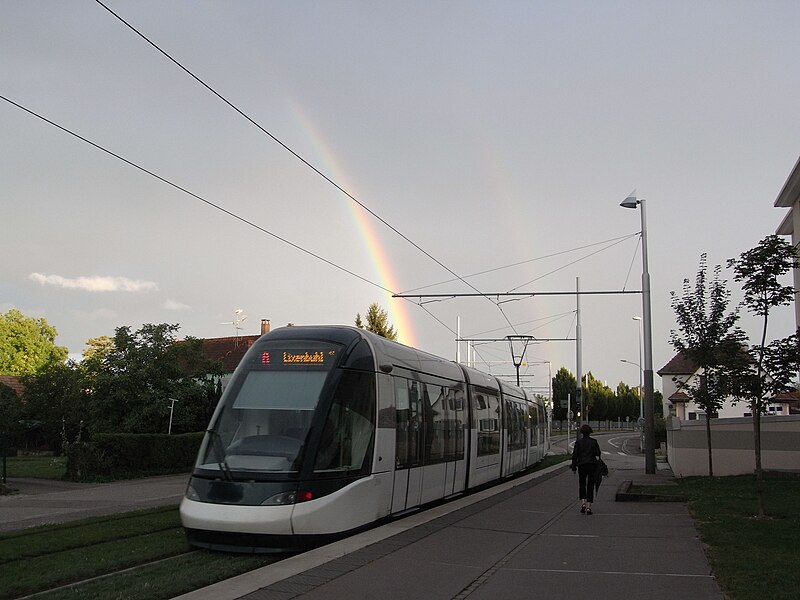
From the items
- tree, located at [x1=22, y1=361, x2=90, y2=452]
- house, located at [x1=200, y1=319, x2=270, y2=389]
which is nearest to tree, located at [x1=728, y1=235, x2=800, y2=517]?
tree, located at [x1=22, y1=361, x2=90, y2=452]

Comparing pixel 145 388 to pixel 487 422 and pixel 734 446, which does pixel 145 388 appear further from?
pixel 734 446

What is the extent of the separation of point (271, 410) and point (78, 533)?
372 centimetres

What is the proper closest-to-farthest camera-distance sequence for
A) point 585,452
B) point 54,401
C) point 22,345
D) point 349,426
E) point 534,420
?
1. point 349,426
2. point 585,452
3. point 534,420
4. point 54,401
5. point 22,345

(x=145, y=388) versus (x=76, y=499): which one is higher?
(x=145, y=388)

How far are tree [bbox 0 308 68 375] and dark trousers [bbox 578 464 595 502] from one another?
74260 mm

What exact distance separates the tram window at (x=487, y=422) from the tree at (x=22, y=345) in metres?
67.0

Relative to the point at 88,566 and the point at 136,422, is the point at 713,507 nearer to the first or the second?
the point at 88,566

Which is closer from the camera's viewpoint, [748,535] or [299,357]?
[748,535]

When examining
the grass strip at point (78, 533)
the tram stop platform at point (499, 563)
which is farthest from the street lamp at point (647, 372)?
the grass strip at point (78, 533)

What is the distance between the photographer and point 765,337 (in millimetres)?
14156

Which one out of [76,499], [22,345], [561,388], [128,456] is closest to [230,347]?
[22,345]

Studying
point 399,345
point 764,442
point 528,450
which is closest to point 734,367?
point 399,345

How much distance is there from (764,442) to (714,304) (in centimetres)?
477

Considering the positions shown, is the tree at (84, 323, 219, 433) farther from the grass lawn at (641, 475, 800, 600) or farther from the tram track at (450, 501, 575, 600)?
the tram track at (450, 501, 575, 600)
